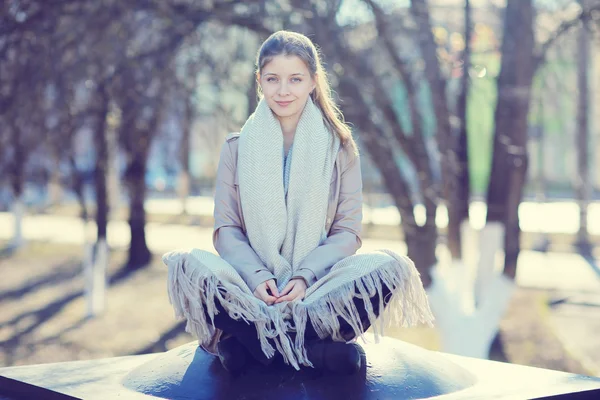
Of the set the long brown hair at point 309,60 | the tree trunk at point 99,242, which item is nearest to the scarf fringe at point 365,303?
the long brown hair at point 309,60

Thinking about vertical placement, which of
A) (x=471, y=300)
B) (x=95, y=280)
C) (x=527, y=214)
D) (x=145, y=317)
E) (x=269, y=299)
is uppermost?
(x=269, y=299)

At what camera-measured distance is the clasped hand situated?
112 inches

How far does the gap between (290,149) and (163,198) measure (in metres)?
32.2

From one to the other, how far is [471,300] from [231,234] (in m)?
5.48

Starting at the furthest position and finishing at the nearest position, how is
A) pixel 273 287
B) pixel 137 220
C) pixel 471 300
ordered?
pixel 137 220
pixel 471 300
pixel 273 287

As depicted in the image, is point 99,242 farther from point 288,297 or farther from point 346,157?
point 288,297

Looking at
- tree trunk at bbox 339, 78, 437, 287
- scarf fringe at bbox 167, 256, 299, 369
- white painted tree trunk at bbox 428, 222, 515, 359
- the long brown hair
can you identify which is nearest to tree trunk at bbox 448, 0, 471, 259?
white painted tree trunk at bbox 428, 222, 515, 359

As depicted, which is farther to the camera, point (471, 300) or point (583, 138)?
point (583, 138)

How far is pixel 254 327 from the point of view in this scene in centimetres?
281

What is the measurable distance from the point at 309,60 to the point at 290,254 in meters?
0.70

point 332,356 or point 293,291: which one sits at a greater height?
point 293,291

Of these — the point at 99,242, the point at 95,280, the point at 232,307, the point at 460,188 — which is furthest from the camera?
the point at 99,242

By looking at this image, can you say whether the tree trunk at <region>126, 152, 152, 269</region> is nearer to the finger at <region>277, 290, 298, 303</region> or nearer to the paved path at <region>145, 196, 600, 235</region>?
the paved path at <region>145, 196, 600, 235</region>

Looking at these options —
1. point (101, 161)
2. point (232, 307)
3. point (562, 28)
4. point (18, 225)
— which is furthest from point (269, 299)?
point (18, 225)
